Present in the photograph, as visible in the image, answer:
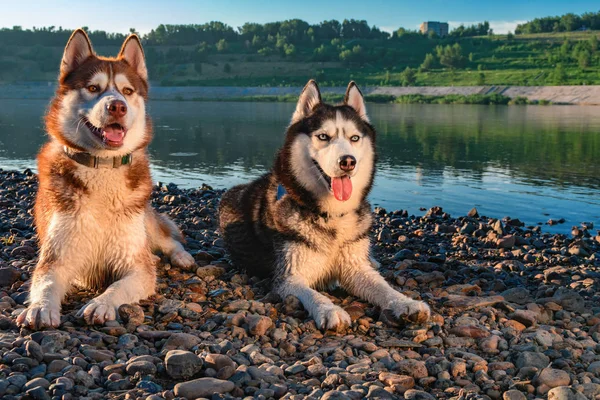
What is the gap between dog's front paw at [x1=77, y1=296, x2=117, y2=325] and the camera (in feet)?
16.7

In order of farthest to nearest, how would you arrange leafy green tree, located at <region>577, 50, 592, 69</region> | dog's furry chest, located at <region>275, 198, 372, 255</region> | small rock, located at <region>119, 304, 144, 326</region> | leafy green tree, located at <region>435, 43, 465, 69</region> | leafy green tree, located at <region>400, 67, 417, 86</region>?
leafy green tree, located at <region>435, 43, 465, 69</region> < leafy green tree, located at <region>577, 50, 592, 69</region> < leafy green tree, located at <region>400, 67, 417, 86</region> < dog's furry chest, located at <region>275, 198, 372, 255</region> < small rock, located at <region>119, 304, 144, 326</region>

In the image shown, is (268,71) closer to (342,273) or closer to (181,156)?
(181,156)

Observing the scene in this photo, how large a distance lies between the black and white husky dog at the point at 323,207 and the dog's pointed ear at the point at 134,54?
168cm

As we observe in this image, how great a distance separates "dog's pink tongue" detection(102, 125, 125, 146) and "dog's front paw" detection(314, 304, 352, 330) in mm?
2393

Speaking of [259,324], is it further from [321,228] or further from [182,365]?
[321,228]

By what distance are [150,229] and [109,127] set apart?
5.96ft

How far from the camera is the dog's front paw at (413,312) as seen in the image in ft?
18.4

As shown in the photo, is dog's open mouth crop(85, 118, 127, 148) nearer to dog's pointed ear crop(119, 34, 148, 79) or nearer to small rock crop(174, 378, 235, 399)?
dog's pointed ear crop(119, 34, 148, 79)

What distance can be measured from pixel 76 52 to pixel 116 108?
0.91 meters

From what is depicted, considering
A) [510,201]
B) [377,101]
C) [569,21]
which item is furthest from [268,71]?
[510,201]

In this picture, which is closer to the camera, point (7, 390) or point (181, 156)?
point (7, 390)

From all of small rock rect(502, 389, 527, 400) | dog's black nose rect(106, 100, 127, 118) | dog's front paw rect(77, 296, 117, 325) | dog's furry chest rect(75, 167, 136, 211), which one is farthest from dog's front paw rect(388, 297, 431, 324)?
dog's black nose rect(106, 100, 127, 118)

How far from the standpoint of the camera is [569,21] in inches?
7820

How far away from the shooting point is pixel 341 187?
6160 millimetres
